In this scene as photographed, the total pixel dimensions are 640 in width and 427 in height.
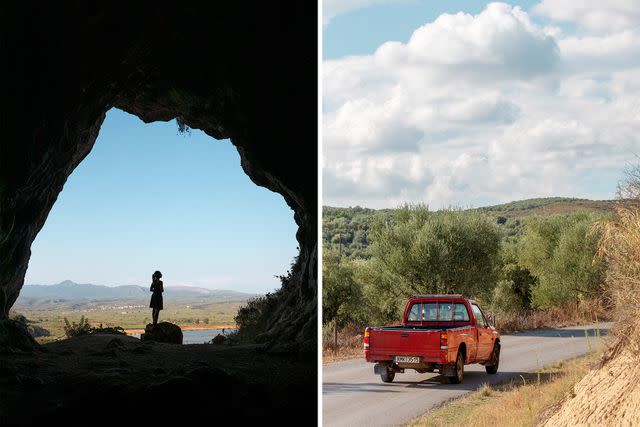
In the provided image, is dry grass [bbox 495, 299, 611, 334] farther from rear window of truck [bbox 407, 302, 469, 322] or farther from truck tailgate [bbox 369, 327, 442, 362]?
truck tailgate [bbox 369, 327, 442, 362]

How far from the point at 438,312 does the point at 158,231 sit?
335 cm

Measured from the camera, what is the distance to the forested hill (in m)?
13.3

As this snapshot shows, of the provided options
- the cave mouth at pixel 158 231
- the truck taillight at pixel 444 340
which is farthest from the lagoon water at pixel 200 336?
the truck taillight at pixel 444 340

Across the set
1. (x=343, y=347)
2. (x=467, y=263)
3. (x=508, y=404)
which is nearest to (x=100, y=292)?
(x=508, y=404)

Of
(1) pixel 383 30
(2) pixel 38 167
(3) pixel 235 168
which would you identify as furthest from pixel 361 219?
(2) pixel 38 167

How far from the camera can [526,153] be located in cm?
1218

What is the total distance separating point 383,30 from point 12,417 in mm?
17874

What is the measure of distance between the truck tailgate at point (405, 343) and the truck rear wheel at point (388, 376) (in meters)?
0.45

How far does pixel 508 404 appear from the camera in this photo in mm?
7598

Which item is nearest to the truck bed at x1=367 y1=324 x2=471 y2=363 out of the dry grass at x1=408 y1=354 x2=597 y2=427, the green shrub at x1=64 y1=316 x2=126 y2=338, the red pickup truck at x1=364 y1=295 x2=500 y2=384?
the red pickup truck at x1=364 y1=295 x2=500 y2=384

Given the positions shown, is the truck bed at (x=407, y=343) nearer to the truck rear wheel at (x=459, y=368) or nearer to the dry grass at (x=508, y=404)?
the truck rear wheel at (x=459, y=368)

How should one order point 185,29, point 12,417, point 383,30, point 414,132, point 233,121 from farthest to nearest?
point 383,30
point 414,132
point 233,121
point 185,29
point 12,417

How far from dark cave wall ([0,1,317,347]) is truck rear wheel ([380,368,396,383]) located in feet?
5.40

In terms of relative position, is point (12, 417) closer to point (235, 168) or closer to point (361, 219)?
point (235, 168)
